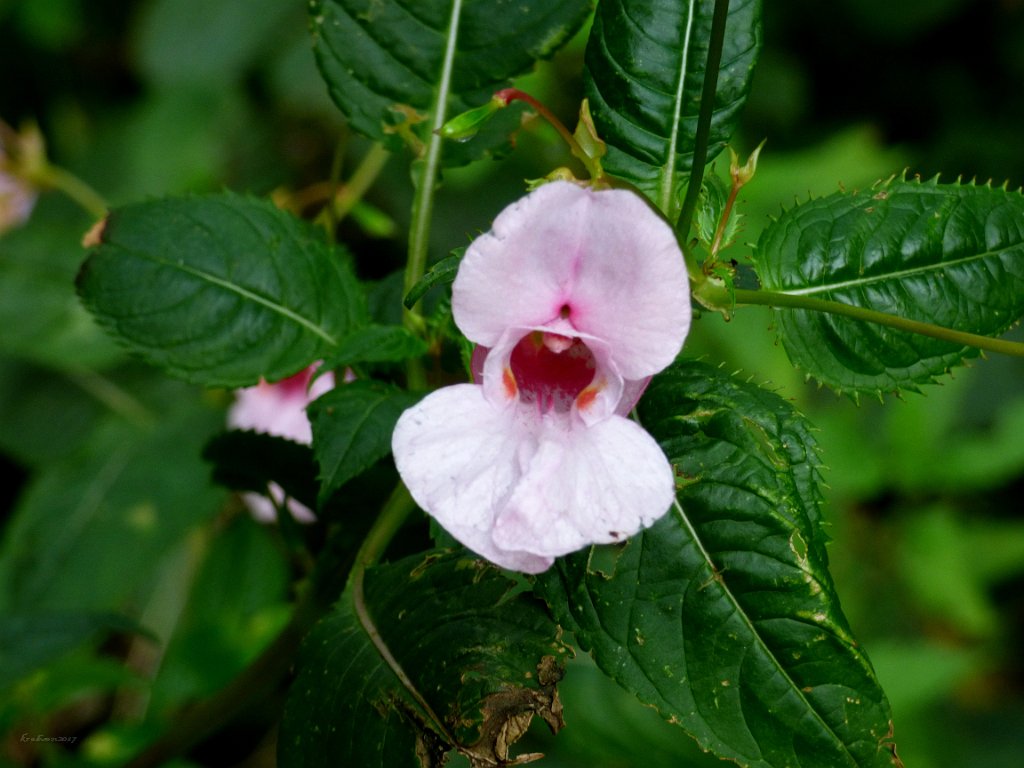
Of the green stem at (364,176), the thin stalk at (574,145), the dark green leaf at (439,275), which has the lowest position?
the green stem at (364,176)

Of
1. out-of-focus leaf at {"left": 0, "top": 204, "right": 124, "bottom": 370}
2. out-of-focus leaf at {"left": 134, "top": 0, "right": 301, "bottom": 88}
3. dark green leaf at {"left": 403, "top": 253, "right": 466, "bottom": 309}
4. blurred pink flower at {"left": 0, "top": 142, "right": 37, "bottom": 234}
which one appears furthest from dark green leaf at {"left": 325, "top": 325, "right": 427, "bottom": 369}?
out-of-focus leaf at {"left": 134, "top": 0, "right": 301, "bottom": 88}

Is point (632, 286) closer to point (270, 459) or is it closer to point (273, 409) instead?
point (270, 459)

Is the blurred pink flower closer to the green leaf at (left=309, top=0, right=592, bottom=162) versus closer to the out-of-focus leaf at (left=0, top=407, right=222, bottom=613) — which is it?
the out-of-focus leaf at (left=0, top=407, right=222, bottom=613)

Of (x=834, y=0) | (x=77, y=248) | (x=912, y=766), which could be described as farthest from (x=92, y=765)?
(x=834, y=0)

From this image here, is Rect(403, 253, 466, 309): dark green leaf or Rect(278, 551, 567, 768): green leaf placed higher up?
Rect(403, 253, 466, 309): dark green leaf

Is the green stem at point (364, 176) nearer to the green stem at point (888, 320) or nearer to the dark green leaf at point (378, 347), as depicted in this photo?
the dark green leaf at point (378, 347)

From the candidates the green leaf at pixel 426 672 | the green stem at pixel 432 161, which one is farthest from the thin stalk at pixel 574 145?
the green leaf at pixel 426 672

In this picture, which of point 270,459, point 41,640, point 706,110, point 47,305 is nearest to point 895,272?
point 706,110
